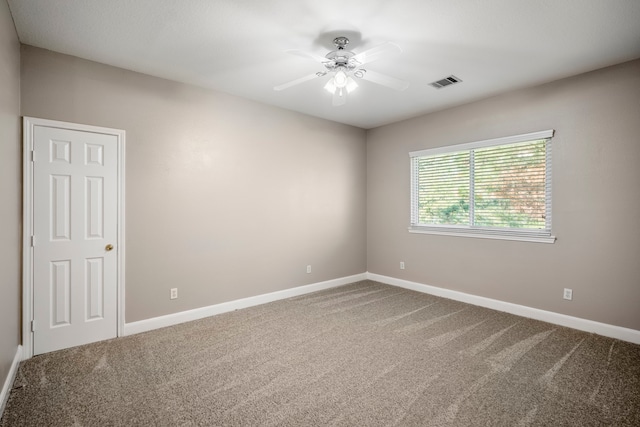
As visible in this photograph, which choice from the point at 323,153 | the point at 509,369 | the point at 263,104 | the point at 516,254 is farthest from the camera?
the point at 323,153

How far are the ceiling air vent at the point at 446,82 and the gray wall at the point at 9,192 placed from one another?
12.6 ft

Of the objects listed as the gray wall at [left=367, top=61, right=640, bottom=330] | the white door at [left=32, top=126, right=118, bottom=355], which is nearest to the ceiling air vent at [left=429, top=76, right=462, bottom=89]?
the gray wall at [left=367, top=61, right=640, bottom=330]

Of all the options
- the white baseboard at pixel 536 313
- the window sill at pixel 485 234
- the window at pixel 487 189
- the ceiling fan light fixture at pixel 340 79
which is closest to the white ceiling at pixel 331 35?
the ceiling fan light fixture at pixel 340 79

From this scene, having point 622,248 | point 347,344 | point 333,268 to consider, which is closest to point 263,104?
point 333,268

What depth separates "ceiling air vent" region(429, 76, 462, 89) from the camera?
352 centimetres

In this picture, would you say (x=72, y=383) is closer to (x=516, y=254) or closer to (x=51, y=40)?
(x=51, y=40)

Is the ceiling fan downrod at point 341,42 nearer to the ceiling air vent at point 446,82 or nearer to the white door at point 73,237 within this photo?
the ceiling air vent at point 446,82

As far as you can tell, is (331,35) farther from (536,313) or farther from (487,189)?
(536,313)

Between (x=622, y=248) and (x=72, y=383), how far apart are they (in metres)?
5.08

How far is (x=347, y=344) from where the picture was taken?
122 inches

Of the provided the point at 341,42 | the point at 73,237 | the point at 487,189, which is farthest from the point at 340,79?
the point at 73,237

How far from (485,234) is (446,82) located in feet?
6.71

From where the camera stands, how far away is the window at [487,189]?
12.4 ft

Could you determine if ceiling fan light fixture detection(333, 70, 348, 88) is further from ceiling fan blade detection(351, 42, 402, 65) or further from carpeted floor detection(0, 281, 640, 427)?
carpeted floor detection(0, 281, 640, 427)
